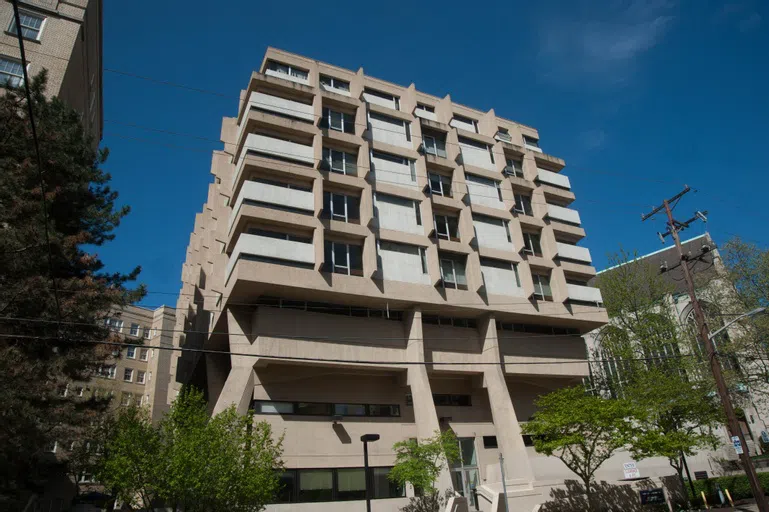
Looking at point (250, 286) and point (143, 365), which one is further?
point (143, 365)

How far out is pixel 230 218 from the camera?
34062mm

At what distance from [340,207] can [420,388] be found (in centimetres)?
1260

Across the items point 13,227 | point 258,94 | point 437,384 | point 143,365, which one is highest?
point 258,94

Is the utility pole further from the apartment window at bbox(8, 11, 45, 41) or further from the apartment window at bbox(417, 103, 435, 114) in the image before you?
the apartment window at bbox(8, 11, 45, 41)

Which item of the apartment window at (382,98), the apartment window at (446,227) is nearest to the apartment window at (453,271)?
the apartment window at (446,227)

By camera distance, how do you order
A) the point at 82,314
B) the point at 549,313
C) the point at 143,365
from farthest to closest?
the point at 143,365, the point at 549,313, the point at 82,314

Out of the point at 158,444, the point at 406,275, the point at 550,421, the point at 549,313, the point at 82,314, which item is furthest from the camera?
the point at 549,313

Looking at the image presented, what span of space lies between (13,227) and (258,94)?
17927 mm

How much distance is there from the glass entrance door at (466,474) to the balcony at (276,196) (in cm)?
1798

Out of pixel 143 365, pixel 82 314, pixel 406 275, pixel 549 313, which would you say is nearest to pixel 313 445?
pixel 406 275

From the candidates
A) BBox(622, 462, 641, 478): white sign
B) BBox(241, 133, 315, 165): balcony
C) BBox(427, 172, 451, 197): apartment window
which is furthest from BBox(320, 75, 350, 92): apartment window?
BBox(622, 462, 641, 478): white sign

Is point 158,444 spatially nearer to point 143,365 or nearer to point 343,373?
point 343,373

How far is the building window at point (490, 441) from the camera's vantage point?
33.3m

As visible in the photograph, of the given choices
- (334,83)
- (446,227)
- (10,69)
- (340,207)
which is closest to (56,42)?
(10,69)
